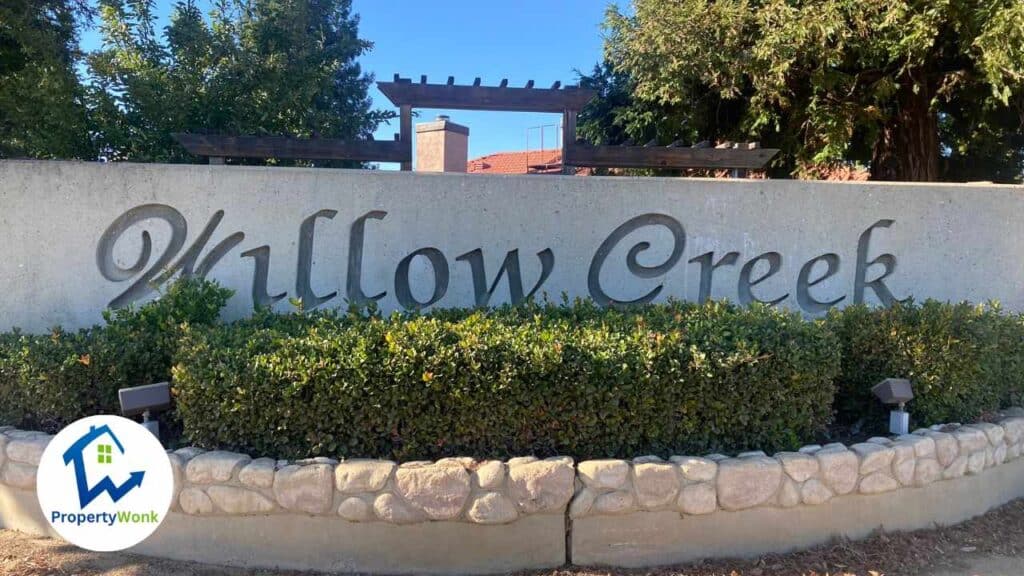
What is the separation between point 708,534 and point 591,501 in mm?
690

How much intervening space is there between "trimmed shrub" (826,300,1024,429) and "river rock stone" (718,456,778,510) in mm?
1233

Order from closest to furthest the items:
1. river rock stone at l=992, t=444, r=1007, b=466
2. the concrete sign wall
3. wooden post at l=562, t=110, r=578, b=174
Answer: river rock stone at l=992, t=444, r=1007, b=466 → the concrete sign wall → wooden post at l=562, t=110, r=578, b=174

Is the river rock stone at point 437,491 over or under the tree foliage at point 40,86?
under

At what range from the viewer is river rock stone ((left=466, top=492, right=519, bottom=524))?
3.13m

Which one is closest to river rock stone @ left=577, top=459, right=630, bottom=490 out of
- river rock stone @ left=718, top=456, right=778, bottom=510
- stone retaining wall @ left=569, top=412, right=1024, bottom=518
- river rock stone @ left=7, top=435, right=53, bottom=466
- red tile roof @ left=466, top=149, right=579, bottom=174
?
stone retaining wall @ left=569, top=412, right=1024, bottom=518

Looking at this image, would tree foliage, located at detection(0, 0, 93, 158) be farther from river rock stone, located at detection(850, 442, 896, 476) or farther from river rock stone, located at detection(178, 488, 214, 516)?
river rock stone, located at detection(850, 442, 896, 476)

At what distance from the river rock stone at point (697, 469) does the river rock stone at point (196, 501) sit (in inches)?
96.7

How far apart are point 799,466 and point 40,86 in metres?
7.95

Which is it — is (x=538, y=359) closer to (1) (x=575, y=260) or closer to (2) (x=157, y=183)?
(1) (x=575, y=260)

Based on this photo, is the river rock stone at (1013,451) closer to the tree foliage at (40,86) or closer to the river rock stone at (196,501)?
the river rock stone at (196,501)

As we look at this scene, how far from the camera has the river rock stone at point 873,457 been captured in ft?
11.6

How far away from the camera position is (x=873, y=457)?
3559 millimetres

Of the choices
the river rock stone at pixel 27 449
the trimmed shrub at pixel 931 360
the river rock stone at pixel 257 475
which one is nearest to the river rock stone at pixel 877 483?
the trimmed shrub at pixel 931 360

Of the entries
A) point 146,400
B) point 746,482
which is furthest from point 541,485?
point 146,400
